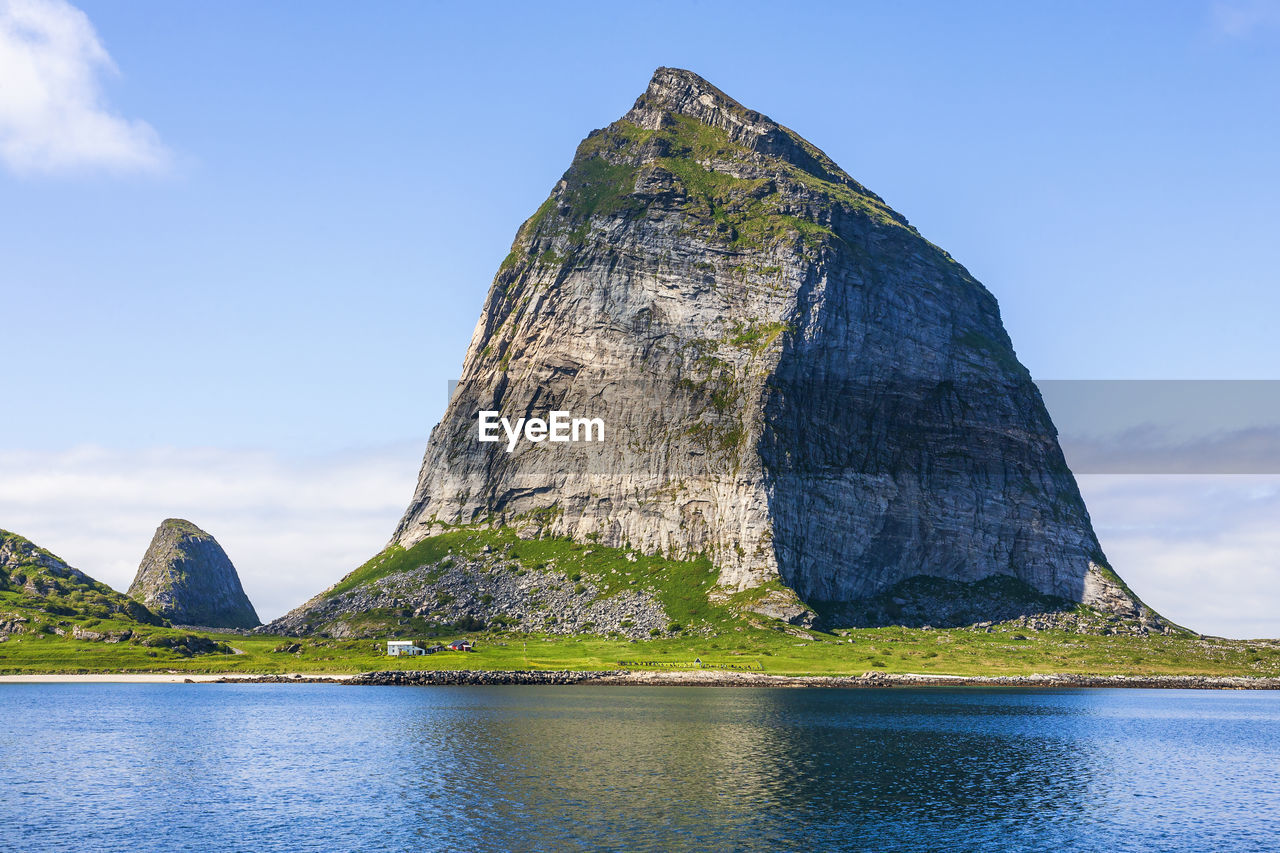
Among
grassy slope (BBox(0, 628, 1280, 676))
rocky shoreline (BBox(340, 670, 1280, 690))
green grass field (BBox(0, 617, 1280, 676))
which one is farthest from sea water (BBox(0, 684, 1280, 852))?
grassy slope (BBox(0, 628, 1280, 676))

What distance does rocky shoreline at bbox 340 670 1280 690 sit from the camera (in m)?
165

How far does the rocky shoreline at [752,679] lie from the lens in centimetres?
16525

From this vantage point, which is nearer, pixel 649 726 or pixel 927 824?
pixel 927 824

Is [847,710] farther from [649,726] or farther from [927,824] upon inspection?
[927,824]

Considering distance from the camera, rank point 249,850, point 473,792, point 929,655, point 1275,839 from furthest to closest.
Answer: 1. point 929,655
2. point 473,792
3. point 1275,839
4. point 249,850

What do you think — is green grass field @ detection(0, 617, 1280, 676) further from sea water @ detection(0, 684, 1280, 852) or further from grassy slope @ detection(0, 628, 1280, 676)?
sea water @ detection(0, 684, 1280, 852)

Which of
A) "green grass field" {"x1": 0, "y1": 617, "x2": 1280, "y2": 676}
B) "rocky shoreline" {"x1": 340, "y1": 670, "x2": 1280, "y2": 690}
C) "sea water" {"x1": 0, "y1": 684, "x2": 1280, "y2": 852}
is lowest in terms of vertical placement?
"sea water" {"x1": 0, "y1": 684, "x2": 1280, "y2": 852}

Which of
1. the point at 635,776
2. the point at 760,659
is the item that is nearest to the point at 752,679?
the point at 760,659

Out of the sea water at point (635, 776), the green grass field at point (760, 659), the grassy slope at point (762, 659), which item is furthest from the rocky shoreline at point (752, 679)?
the sea water at point (635, 776)

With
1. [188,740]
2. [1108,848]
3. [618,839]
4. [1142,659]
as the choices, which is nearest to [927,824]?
[1108,848]

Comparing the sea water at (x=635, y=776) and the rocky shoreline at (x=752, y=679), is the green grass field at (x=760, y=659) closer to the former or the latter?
the rocky shoreline at (x=752, y=679)

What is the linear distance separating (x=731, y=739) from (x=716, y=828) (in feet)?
124

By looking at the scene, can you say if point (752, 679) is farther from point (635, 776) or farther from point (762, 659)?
point (635, 776)

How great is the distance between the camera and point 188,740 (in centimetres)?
10169
